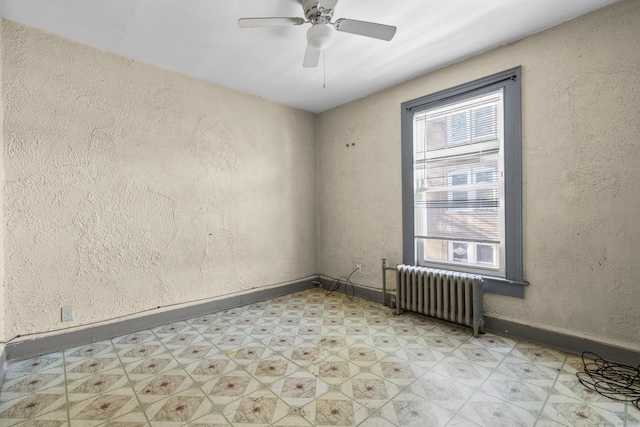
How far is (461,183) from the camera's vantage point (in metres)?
3.05

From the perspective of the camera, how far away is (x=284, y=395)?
74.0 inches

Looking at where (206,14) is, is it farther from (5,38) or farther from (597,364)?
(597,364)

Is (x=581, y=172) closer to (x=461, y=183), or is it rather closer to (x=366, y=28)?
(x=461, y=183)

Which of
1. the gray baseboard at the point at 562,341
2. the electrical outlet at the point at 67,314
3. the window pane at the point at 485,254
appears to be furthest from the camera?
the window pane at the point at 485,254

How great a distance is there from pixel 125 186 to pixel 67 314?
1223 mm

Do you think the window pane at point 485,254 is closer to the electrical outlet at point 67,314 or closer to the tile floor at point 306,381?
the tile floor at point 306,381

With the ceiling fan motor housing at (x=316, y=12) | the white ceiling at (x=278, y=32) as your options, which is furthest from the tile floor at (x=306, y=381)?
the white ceiling at (x=278, y=32)

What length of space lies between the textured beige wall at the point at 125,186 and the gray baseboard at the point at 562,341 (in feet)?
8.63

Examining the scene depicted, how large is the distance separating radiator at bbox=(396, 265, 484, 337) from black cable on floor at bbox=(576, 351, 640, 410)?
78 cm

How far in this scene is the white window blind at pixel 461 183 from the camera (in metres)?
2.83

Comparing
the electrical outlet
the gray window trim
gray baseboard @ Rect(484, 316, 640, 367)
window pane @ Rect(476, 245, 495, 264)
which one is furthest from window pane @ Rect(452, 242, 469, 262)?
the electrical outlet

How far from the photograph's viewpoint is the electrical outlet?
2.54 m

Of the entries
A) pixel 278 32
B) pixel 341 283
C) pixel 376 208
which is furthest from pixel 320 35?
pixel 341 283

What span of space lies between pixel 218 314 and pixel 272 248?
1.09m
